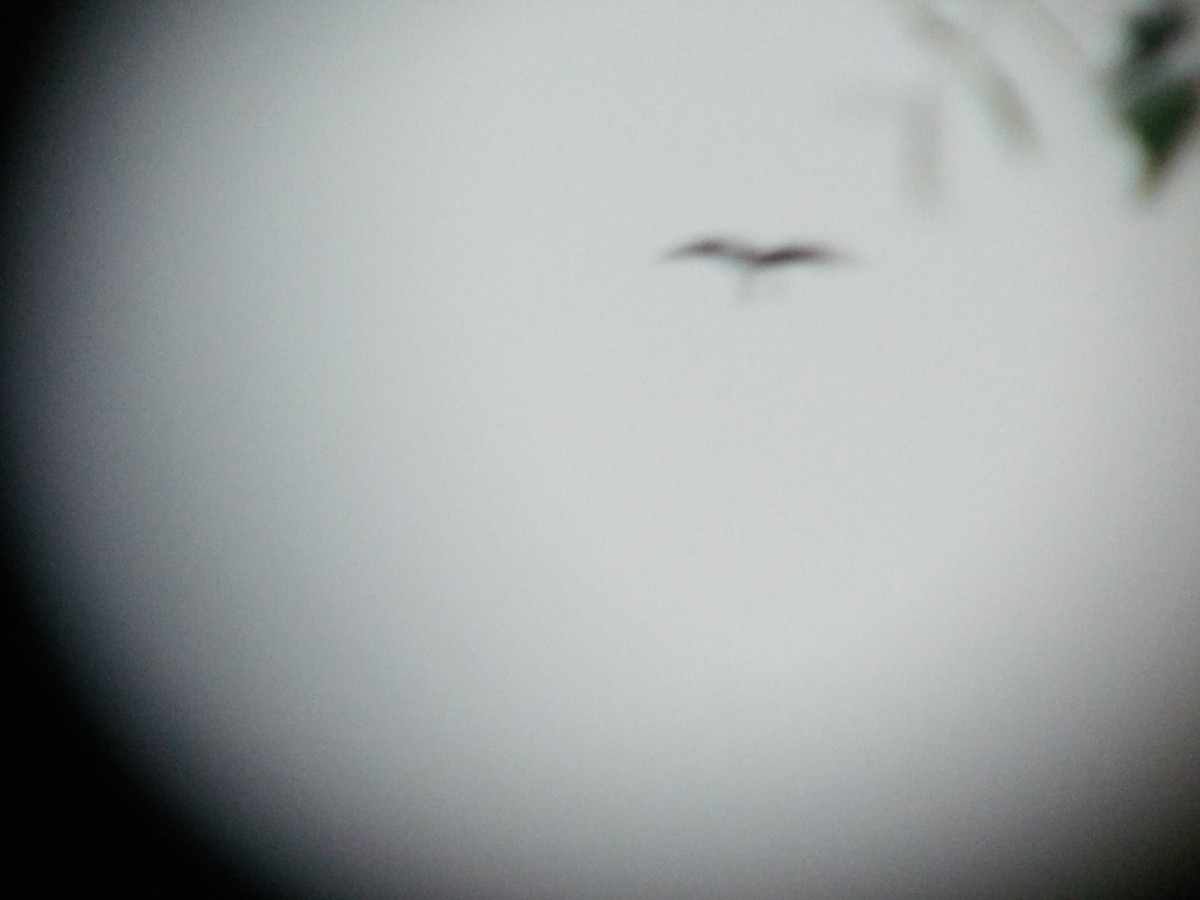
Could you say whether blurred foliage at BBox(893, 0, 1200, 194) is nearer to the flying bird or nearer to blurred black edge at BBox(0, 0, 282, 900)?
the flying bird

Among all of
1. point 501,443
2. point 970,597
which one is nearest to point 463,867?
point 501,443

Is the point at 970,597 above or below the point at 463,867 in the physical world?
above

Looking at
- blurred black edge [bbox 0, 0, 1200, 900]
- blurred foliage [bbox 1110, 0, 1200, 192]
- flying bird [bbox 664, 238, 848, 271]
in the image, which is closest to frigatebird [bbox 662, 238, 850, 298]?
flying bird [bbox 664, 238, 848, 271]

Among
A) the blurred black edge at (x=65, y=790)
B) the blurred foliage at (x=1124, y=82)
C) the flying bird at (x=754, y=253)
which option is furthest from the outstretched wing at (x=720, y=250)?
the blurred black edge at (x=65, y=790)

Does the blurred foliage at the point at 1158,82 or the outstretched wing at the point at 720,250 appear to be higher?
the blurred foliage at the point at 1158,82

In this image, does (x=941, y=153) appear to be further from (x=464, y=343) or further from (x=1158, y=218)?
(x=464, y=343)

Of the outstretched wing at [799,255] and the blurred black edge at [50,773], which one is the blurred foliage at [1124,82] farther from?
the blurred black edge at [50,773]

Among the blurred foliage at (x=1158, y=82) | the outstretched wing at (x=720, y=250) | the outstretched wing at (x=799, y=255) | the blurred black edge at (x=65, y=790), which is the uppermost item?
the blurred foliage at (x=1158, y=82)

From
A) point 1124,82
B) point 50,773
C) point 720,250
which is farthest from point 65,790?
point 1124,82
